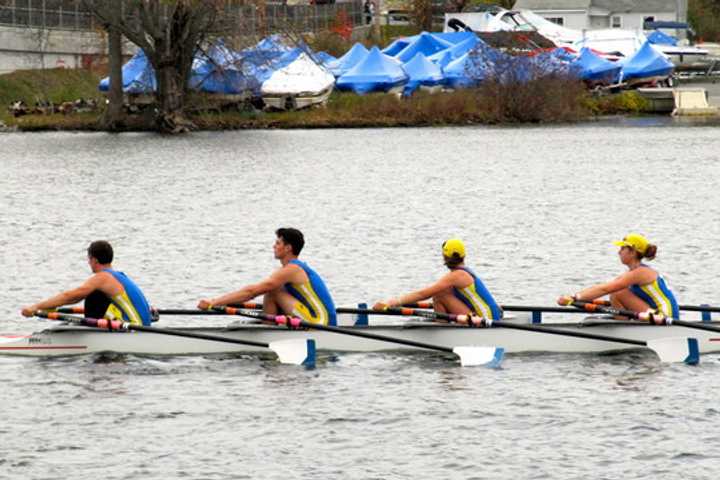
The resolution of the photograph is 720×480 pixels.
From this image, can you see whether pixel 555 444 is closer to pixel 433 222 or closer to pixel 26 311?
pixel 26 311

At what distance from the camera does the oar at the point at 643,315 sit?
2244 cm

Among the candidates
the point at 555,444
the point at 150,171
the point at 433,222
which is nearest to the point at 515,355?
the point at 555,444

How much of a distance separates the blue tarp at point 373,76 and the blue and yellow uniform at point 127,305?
62.4 meters

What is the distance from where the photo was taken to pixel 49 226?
42031 mm

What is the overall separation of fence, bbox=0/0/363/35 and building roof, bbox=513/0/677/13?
18.4 metres

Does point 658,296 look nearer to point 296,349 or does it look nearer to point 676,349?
point 676,349

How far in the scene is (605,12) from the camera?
418ft

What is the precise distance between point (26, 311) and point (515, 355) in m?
7.08

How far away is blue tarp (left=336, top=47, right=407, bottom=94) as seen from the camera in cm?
8456

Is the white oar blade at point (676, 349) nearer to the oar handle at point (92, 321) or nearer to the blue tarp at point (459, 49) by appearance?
the oar handle at point (92, 321)

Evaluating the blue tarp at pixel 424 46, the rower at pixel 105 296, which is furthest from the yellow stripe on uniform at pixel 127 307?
the blue tarp at pixel 424 46

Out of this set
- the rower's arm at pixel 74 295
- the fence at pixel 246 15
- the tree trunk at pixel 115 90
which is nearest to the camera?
the rower's arm at pixel 74 295

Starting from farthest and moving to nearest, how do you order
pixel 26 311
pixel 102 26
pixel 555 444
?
pixel 102 26
pixel 26 311
pixel 555 444

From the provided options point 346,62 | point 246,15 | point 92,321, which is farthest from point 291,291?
point 346,62
